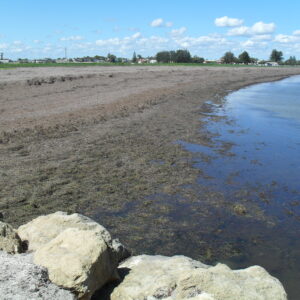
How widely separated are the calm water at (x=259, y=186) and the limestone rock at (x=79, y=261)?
2687 millimetres

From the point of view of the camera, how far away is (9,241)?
Result: 4582 millimetres

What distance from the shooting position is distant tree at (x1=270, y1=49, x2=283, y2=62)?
171000 mm

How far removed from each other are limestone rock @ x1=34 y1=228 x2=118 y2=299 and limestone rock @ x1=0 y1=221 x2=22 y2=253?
442 millimetres

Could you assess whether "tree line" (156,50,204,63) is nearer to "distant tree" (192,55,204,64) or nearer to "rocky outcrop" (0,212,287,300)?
"distant tree" (192,55,204,64)

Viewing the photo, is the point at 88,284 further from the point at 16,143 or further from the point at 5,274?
the point at 16,143

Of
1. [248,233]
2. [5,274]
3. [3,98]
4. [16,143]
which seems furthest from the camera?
[3,98]

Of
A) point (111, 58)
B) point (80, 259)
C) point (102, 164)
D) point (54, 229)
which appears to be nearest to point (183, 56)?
point (111, 58)

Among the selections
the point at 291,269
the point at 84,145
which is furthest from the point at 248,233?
the point at 84,145

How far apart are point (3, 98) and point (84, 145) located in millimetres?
11857

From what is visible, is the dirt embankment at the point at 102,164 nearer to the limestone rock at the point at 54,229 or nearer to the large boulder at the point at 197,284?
the limestone rock at the point at 54,229

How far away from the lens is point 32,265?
3.96 m

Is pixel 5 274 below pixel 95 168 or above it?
above

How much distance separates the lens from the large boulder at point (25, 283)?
3545 mm

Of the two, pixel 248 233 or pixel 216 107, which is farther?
pixel 216 107
